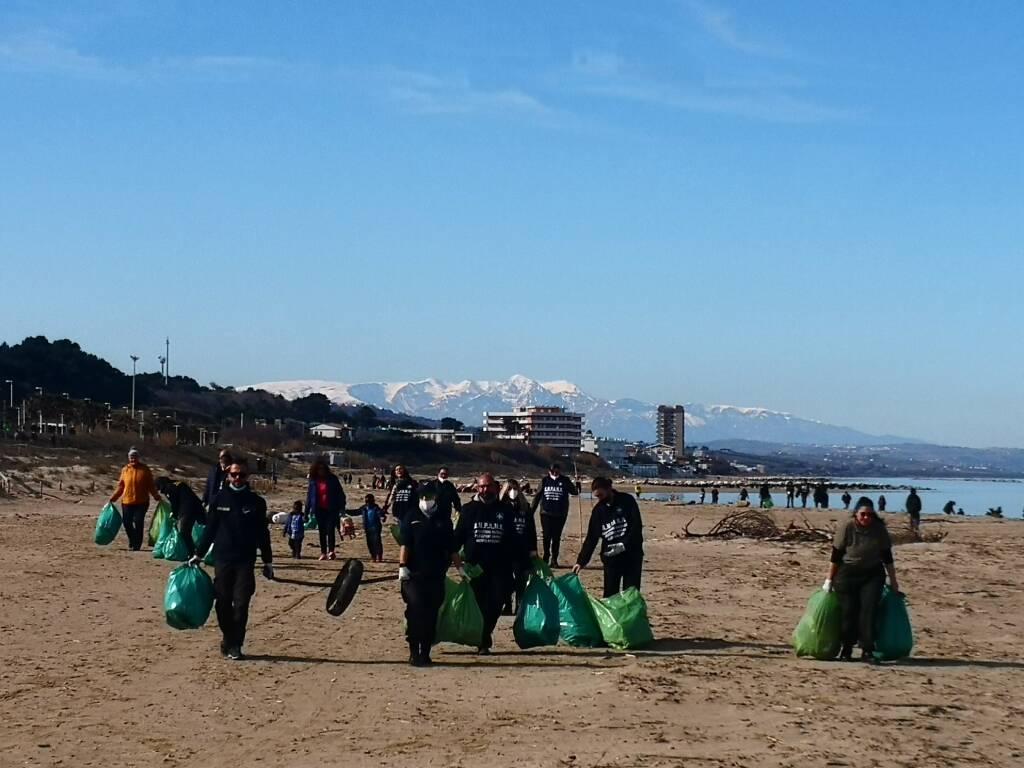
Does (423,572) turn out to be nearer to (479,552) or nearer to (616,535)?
(479,552)

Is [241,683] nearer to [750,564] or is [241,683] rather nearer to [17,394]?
[750,564]

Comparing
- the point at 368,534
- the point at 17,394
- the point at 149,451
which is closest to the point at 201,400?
the point at 17,394

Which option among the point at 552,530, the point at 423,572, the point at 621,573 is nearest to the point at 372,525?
the point at 552,530

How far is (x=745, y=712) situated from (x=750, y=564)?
12.6 metres

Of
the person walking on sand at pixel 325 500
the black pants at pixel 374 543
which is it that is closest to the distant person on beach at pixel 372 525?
the black pants at pixel 374 543

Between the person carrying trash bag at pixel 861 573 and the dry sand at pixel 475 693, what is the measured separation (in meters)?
0.36

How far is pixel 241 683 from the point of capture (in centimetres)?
1004

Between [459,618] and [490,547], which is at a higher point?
[490,547]

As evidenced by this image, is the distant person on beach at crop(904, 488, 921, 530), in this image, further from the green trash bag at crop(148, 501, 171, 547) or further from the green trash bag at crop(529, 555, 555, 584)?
the green trash bag at crop(529, 555, 555, 584)

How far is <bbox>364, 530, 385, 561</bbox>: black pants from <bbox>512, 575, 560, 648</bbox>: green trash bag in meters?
8.32

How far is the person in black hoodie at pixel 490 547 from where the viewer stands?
11.8 meters

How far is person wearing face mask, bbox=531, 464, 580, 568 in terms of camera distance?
62.9 ft

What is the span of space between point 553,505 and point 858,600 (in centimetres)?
830

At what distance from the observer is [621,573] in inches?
485
